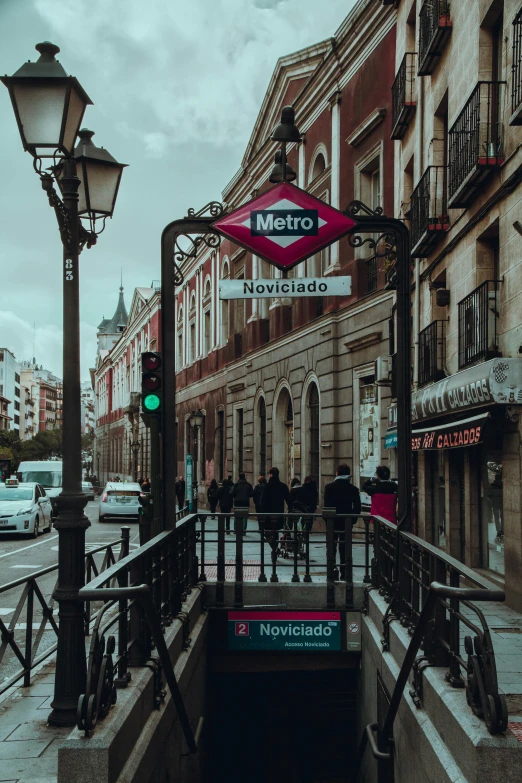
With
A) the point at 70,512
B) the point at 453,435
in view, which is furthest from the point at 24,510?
the point at 70,512

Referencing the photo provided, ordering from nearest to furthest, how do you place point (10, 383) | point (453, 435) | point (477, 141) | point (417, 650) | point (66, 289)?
point (417, 650) → point (66, 289) → point (477, 141) → point (453, 435) → point (10, 383)

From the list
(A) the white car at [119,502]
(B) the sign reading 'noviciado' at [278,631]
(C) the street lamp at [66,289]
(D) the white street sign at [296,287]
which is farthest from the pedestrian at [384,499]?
(A) the white car at [119,502]

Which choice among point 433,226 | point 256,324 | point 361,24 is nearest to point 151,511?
point 433,226

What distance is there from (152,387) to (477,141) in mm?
6523

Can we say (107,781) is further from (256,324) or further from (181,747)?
(256,324)

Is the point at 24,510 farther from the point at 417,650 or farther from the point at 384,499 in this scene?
the point at 417,650

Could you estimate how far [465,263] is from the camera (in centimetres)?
1422

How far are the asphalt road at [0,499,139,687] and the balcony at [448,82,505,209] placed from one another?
7.62m

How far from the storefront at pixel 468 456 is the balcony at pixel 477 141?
8.79ft

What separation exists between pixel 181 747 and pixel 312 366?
16.7 meters

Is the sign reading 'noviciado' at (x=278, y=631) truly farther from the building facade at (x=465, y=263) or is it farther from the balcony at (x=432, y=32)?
the balcony at (x=432, y=32)

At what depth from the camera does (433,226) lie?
607 inches

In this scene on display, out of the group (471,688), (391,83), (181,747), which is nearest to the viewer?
(471,688)

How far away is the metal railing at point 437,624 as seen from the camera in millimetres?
4645
